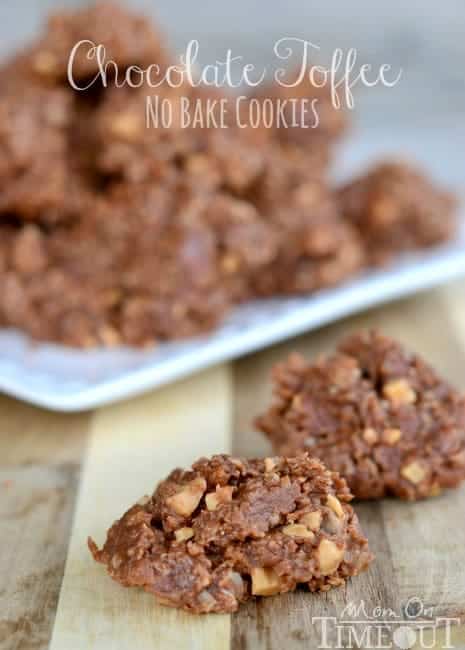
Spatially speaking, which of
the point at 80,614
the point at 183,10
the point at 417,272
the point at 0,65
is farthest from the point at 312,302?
the point at 183,10

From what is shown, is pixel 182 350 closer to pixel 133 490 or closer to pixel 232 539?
pixel 133 490

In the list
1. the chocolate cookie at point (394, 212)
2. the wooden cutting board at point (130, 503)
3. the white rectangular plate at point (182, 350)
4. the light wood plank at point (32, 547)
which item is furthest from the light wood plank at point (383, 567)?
the chocolate cookie at point (394, 212)

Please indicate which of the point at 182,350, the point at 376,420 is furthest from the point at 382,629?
the point at 182,350

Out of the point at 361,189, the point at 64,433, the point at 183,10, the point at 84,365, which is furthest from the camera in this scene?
the point at 183,10

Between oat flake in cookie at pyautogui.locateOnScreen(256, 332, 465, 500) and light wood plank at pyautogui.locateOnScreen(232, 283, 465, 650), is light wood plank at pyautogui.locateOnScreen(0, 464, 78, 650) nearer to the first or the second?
light wood plank at pyautogui.locateOnScreen(232, 283, 465, 650)

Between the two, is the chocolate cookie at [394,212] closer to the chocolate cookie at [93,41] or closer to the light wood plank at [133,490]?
the light wood plank at [133,490]

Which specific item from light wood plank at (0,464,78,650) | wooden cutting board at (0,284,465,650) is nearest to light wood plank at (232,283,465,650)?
wooden cutting board at (0,284,465,650)

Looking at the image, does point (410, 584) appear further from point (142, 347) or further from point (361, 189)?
point (361, 189)
